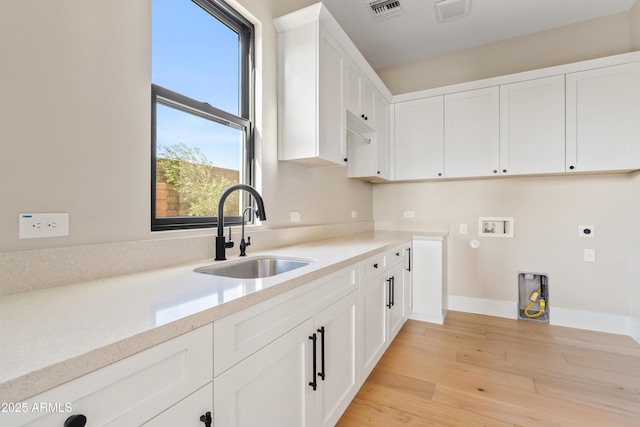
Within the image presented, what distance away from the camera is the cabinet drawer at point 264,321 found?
2.61 feet

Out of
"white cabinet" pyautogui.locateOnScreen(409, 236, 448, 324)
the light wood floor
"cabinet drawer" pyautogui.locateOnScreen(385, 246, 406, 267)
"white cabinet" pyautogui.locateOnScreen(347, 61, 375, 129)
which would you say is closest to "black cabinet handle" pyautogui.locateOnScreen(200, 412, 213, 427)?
the light wood floor

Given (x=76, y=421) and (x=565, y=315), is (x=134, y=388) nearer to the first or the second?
(x=76, y=421)

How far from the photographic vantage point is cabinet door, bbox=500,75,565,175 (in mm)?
2605

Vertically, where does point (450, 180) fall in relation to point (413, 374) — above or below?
above

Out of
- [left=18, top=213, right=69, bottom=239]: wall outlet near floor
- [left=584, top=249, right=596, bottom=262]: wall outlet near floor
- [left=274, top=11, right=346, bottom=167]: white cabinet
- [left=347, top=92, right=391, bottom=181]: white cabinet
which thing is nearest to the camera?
[left=18, top=213, right=69, bottom=239]: wall outlet near floor

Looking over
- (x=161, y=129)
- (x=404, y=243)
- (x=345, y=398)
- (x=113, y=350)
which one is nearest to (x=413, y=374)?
(x=345, y=398)

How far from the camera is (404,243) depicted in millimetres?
2602

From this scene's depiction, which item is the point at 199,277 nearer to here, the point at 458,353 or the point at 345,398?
the point at 345,398

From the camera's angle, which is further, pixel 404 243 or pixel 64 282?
pixel 404 243

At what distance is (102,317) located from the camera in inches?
26.9

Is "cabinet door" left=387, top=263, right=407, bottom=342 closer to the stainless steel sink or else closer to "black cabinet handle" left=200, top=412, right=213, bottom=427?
the stainless steel sink

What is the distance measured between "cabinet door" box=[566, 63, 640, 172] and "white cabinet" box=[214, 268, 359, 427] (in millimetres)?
2437

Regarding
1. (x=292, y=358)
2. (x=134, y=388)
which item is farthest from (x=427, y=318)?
(x=134, y=388)

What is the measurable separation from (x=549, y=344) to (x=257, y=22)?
10.8 ft
